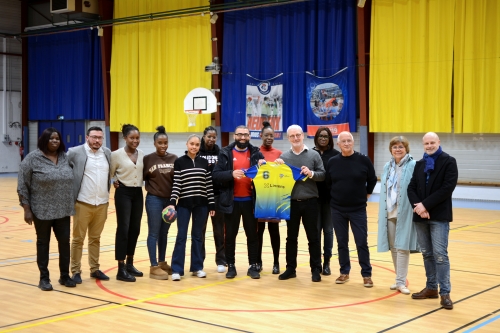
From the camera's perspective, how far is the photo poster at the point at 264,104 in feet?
69.4

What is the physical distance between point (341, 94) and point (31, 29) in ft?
52.6

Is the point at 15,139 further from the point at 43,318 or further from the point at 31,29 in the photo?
the point at 43,318

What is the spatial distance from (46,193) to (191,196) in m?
1.69

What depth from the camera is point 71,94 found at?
2705cm

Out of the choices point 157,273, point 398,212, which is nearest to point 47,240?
point 157,273

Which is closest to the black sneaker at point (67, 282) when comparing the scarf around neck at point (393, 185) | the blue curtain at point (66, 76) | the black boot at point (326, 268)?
the black boot at point (326, 268)

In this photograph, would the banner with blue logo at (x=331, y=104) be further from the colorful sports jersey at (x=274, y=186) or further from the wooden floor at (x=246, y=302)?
the colorful sports jersey at (x=274, y=186)

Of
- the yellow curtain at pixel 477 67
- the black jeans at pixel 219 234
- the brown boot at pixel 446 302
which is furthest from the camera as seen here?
the yellow curtain at pixel 477 67

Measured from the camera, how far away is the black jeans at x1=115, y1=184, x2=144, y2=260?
788 cm

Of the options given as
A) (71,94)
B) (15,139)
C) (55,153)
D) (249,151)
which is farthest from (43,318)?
(15,139)

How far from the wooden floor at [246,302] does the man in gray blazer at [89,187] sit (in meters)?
0.56

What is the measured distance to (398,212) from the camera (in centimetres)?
705

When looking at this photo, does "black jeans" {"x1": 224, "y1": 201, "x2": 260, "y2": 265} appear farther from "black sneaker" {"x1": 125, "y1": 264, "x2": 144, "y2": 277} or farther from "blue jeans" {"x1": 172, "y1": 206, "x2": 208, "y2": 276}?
"black sneaker" {"x1": 125, "y1": 264, "x2": 144, "y2": 277}

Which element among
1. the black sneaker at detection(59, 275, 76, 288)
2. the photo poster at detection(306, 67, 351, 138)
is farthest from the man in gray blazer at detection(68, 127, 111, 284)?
the photo poster at detection(306, 67, 351, 138)
